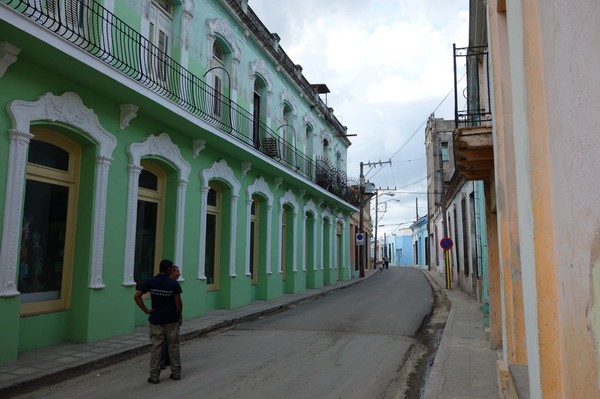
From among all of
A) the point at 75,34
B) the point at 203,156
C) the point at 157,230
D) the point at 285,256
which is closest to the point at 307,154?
the point at 285,256

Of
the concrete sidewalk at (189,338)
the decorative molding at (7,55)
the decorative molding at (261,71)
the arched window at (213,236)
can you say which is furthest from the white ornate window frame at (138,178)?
the decorative molding at (261,71)

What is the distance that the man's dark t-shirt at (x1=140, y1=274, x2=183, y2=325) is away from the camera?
625 centimetres

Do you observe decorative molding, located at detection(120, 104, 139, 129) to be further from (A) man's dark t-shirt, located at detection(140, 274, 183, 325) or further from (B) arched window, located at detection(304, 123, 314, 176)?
(B) arched window, located at detection(304, 123, 314, 176)

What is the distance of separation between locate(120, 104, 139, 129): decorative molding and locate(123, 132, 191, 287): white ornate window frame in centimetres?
43

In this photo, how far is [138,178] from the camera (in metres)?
9.59

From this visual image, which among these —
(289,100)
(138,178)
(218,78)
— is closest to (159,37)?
(218,78)

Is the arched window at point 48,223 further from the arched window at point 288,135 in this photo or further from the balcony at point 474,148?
the arched window at point 288,135

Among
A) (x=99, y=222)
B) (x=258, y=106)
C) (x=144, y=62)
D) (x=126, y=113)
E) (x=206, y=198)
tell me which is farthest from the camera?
(x=258, y=106)

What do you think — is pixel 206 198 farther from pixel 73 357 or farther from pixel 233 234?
pixel 73 357

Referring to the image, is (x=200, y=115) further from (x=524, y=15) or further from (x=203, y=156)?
(x=524, y=15)

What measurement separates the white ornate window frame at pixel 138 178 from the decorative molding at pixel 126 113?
0.43 m

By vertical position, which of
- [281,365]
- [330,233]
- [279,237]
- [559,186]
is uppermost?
[330,233]

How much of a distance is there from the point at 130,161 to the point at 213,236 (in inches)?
177

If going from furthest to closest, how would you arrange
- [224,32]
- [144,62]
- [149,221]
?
[224,32] < [149,221] < [144,62]
